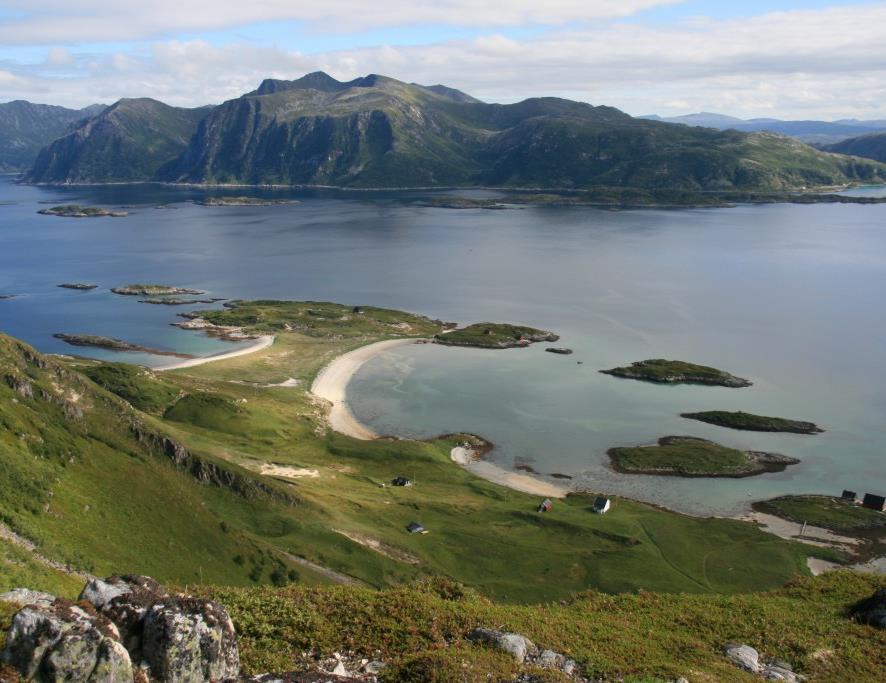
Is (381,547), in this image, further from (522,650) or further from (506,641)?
(522,650)

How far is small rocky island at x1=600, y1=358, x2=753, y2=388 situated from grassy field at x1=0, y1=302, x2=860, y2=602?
49.5 meters

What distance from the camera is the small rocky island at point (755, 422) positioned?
105500 mm

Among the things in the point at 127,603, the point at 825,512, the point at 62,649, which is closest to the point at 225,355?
the point at 825,512

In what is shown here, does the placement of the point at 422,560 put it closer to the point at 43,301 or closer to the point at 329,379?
the point at 329,379

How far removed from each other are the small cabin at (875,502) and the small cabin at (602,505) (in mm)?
32737

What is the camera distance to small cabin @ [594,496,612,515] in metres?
75.7

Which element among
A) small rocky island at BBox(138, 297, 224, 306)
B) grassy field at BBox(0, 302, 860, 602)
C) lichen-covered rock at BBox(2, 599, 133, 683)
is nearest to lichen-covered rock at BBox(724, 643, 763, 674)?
lichen-covered rock at BBox(2, 599, 133, 683)

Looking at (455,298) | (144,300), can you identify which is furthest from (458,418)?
(144,300)

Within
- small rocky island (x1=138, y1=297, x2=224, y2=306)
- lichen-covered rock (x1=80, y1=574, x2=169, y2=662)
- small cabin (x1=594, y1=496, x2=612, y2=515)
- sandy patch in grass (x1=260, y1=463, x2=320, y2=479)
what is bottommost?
small cabin (x1=594, y1=496, x2=612, y2=515)

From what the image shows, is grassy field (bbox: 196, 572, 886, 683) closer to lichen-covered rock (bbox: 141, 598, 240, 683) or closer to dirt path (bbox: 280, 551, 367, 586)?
lichen-covered rock (bbox: 141, 598, 240, 683)

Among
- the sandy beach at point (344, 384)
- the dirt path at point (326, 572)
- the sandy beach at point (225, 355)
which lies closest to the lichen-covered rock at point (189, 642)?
the dirt path at point (326, 572)

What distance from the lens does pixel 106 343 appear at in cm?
14500

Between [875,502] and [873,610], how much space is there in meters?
56.2

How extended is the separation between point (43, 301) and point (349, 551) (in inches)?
6794
